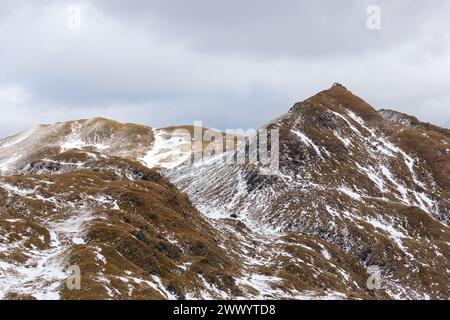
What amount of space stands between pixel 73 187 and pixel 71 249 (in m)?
41.0

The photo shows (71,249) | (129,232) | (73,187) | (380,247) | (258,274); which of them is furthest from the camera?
(380,247)

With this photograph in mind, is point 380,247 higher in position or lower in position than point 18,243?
lower

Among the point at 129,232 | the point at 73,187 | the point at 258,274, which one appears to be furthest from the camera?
the point at 73,187

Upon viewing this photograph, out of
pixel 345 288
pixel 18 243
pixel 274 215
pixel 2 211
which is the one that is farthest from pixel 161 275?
pixel 274 215

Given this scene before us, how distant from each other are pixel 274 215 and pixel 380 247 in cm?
3276

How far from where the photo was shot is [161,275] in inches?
4473

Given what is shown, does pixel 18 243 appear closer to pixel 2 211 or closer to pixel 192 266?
pixel 2 211

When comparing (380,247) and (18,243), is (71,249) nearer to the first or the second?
(18,243)

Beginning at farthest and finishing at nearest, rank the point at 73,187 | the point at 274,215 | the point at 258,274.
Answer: the point at 274,215
the point at 73,187
the point at 258,274

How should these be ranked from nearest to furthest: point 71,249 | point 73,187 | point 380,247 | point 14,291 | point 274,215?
1. point 14,291
2. point 71,249
3. point 73,187
4. point 380,247
5. point 274,215

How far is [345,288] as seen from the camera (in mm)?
141375

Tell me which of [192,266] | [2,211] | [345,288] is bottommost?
[345,288]

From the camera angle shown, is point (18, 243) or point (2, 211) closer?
point (18, 243)

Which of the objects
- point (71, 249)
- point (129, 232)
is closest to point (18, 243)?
point (71, 249)
